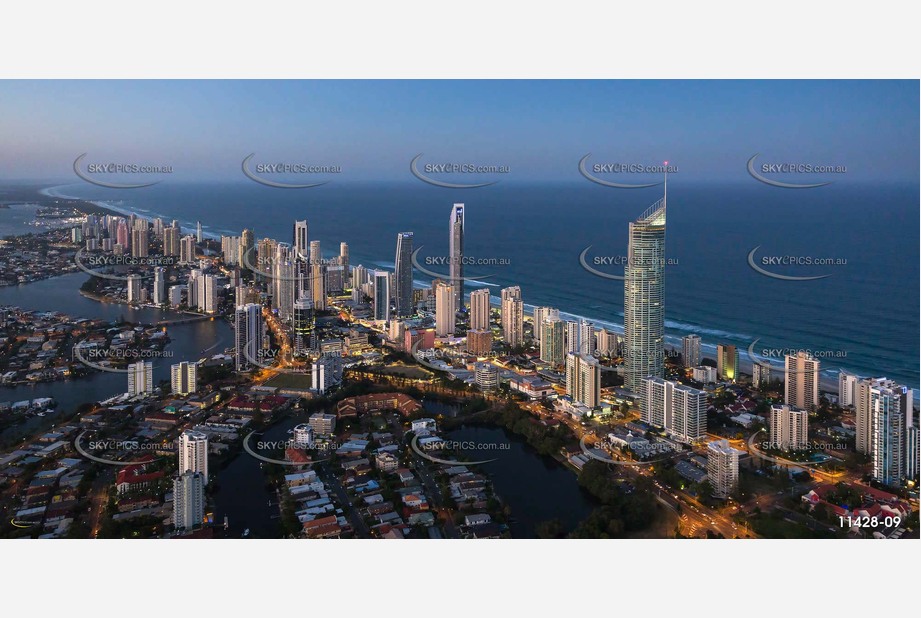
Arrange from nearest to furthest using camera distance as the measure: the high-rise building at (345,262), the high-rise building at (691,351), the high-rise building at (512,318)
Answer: the high-rise building at (691,351) < the high-rise building at (512,318) < the high-rise building at (345,262)

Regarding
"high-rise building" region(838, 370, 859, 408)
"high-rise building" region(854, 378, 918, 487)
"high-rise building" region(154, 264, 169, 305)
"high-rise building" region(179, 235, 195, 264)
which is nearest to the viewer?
"high-rise building" region(854, 378, 918, 487)

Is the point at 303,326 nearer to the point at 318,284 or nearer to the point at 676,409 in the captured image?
the point at 318,284

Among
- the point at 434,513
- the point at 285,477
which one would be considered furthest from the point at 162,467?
the point at 434,513

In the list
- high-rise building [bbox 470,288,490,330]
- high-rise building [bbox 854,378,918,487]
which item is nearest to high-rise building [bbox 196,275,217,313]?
high-rise building [bbox 470,288,490,330]

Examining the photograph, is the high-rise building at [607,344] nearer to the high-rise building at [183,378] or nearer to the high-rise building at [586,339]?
the high-rise building at [586,339]

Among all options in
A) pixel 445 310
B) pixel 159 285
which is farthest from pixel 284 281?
pixel 445 310

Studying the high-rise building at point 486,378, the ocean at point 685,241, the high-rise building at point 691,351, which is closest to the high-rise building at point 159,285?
the ocean at point 685,241

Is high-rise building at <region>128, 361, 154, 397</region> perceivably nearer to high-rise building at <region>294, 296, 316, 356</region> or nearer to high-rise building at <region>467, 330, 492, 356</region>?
high-rise building at <region>294, 296, 316, 356</region>
